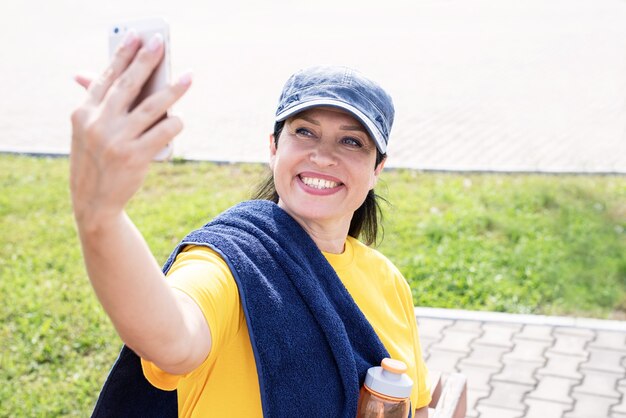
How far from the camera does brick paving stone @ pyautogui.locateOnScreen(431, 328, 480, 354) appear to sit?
472cm

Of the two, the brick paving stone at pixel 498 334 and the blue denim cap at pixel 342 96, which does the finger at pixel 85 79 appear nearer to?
the blue denim cap at pixel 342 96

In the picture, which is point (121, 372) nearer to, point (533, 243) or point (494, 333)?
point (494, 333)

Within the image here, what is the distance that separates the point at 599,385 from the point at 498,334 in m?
0.71

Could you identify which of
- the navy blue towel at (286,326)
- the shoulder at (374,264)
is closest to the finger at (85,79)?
the navy blue towel at (286,326)

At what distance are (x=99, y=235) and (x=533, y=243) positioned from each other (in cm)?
495

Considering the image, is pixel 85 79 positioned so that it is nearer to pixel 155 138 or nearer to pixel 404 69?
pixel 155 138

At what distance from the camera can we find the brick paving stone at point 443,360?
4.48 meters

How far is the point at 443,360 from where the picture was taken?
4.59 metres

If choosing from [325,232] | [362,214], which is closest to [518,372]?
[362,214]

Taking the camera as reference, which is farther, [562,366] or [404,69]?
[404,69]

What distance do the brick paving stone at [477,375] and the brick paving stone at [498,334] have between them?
0.95 feet

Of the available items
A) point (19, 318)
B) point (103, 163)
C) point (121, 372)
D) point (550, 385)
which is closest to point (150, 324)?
point (103, 163)

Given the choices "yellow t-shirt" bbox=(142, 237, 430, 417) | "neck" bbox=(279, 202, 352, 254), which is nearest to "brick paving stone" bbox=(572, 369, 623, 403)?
"yellow t-shirt" bbox=(142, 237, 430, 417)

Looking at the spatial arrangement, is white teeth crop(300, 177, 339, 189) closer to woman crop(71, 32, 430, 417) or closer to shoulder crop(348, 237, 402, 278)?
woman crop(71, 32, 430, 417)
